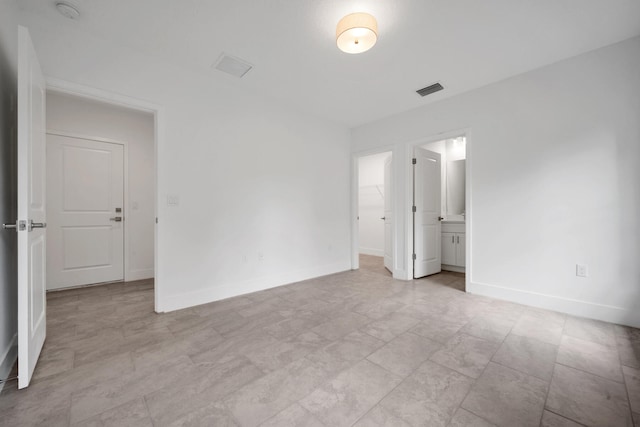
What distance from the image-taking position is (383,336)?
216 cm

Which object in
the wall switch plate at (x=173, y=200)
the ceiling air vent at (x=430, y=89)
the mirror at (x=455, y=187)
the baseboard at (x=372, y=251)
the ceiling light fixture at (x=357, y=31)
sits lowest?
the baseboard at (x=372, y=251)

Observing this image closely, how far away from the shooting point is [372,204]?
21.3 ft

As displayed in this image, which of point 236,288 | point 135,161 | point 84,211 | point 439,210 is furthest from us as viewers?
point 439,210

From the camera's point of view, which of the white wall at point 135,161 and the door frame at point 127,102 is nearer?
the door frame at point 127,102

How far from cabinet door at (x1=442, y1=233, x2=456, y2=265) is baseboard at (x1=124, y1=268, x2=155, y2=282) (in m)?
4.94

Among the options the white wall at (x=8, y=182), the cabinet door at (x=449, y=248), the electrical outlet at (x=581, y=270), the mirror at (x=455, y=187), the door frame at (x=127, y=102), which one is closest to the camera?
the white wall at (x=8, y=182)

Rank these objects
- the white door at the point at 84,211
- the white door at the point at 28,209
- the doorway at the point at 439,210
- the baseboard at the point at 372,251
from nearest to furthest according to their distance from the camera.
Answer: the white door at the point at 28,209
the white door at the point at 84,211
the doorway at the point at 439,210
the baseboard at the point at 372,251

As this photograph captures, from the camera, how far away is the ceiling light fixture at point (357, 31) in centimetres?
194

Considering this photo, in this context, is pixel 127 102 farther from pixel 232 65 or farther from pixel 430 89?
pixel 430 89

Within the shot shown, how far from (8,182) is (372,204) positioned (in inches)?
230

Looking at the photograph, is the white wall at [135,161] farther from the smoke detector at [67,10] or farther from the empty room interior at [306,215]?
the smoke detector at [67,10]

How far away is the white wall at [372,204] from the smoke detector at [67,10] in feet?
16.9

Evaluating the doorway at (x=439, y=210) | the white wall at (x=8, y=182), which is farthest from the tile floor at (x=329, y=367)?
the doorway at (x=439, y=210)

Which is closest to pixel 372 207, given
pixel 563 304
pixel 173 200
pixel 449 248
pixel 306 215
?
pixel 449 248
